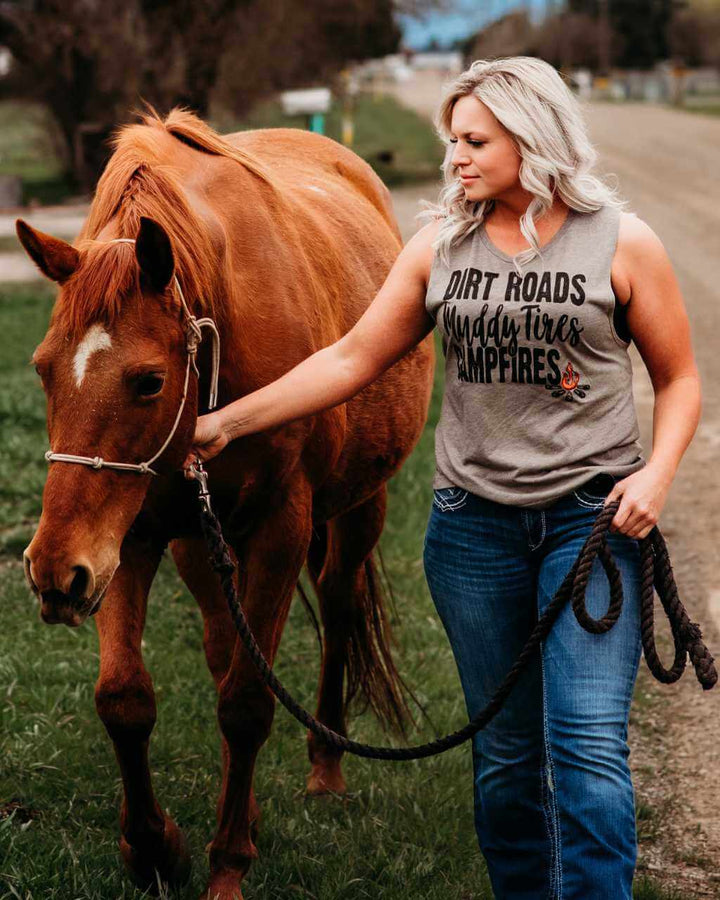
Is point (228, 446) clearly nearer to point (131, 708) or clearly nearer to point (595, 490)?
point (131, 708)

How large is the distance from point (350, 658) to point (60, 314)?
207 cm

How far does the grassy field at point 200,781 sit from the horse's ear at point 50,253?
149 centimetres

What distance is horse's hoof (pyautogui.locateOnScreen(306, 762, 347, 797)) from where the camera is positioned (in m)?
3.92

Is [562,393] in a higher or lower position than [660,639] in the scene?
higher

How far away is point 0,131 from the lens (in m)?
36.7

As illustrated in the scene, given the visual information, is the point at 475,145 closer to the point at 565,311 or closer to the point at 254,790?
the point at 565,311

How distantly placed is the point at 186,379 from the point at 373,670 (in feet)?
6.08

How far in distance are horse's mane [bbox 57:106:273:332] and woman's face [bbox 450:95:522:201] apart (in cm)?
64

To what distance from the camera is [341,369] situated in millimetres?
2900

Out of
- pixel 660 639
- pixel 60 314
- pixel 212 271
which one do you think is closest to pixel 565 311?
pixel 212 271

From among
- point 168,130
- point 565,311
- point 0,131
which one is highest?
point 168,130

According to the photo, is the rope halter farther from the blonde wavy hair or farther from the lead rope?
the blonde wavy hair

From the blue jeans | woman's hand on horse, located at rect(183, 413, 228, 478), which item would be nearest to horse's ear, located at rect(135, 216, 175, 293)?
woman's hand on horse, located at rect(183, 413, 228, 478)

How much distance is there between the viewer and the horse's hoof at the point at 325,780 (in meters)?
3.92
